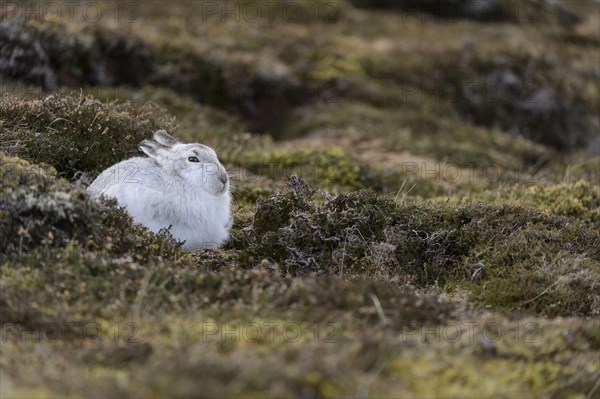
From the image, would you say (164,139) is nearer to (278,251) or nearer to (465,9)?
(278,251)

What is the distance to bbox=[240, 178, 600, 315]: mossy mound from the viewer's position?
8938 millimetres

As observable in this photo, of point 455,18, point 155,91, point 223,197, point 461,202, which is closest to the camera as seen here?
point 223,197

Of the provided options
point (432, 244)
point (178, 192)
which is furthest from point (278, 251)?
point (432, 244)

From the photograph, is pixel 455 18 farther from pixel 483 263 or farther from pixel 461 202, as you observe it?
pixel 483 263

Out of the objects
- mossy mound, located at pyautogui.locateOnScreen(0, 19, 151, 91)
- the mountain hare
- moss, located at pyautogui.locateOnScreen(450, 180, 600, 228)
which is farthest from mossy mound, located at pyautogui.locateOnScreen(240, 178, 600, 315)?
mossy mound, located at pyautogui.locateOnScreen(0, 19, 151, 91)

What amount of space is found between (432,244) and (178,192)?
3.11 metres

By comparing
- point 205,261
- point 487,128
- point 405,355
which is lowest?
point 487,128

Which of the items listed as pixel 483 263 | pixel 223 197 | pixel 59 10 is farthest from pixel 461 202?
pixel 59 10

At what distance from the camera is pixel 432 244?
991 cm

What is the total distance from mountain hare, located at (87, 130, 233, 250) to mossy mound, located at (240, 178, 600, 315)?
0.46 meters

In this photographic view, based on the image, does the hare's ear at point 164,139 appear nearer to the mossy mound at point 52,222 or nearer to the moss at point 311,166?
the mossy mound at point 52,222

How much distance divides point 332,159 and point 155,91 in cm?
560

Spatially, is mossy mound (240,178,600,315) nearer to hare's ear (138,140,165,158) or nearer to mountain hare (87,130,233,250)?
mountain hare (87,130,233,250)

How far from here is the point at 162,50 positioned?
818 inches
